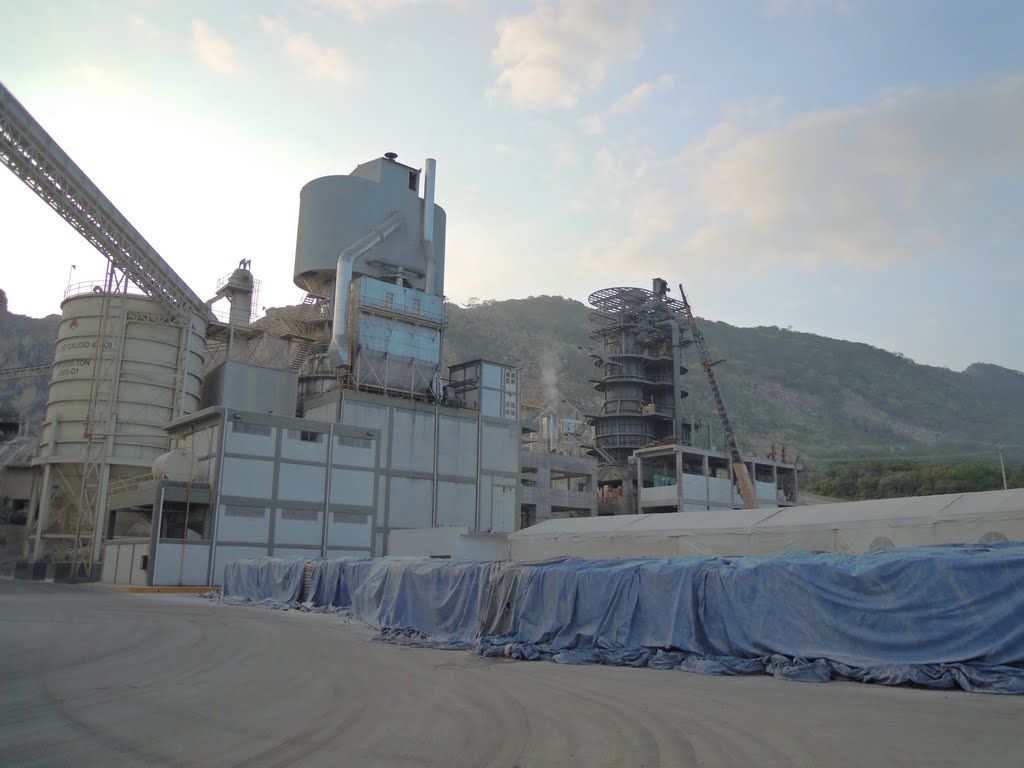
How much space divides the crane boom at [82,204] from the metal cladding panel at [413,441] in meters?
16.2

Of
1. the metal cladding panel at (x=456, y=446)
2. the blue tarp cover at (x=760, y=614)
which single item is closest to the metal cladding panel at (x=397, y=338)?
the metal cladding panel at (x=456, y=446)

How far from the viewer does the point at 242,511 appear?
4156cm

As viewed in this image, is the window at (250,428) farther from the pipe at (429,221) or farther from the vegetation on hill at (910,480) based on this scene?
the vegetation on hill at (910,480)

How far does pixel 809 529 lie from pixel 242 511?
95.3 ft

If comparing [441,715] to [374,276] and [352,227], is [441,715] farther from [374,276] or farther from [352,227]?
[352,227]

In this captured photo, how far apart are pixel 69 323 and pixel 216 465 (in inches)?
745

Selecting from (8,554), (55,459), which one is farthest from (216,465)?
(8,554)

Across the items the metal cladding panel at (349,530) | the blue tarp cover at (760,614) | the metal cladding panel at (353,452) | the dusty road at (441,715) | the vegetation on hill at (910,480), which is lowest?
the dusty road at (441,715)

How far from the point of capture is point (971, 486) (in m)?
87.9

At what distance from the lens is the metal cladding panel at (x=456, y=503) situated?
5462cm

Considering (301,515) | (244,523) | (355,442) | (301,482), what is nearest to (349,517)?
(301,515)

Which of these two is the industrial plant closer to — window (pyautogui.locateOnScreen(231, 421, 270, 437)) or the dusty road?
window (pyautogui.locateOnScreen(231, 421, 270, 437))

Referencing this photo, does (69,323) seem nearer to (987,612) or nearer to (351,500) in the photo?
(351,500)

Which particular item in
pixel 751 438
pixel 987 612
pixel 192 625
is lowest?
pixel 192 625
